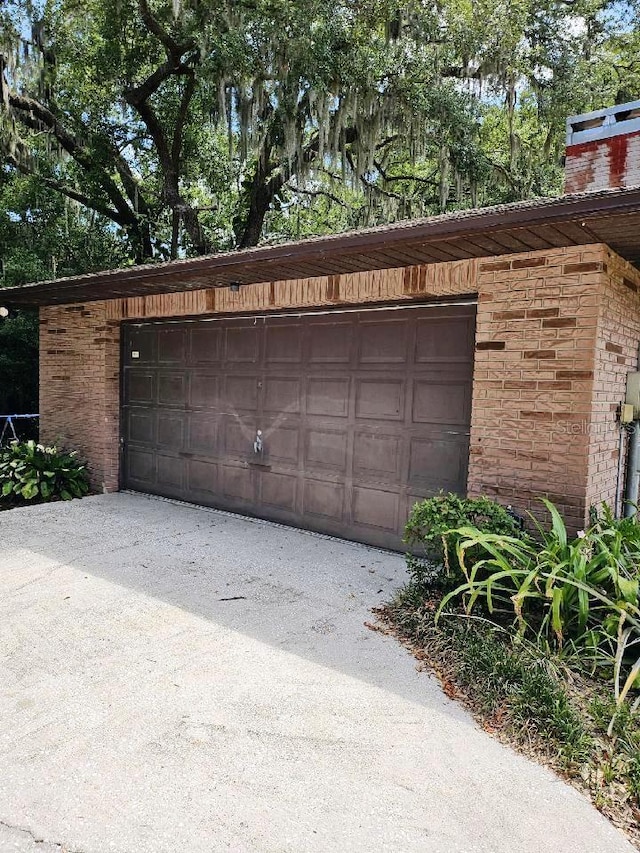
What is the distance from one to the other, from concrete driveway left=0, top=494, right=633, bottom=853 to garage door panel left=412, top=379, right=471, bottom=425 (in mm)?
1548

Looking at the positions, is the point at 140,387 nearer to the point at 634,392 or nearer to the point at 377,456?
the point at 377,456

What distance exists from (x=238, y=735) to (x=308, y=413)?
3450 mm

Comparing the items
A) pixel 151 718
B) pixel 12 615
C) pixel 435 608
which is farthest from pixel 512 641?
pixel 12 615

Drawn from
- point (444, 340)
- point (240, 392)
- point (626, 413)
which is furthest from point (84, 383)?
point (626, 413)

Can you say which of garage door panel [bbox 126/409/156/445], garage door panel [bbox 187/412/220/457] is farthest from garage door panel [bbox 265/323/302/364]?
garage door panel [bbox 126/409/156/445]

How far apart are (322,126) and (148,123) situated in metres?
3.97

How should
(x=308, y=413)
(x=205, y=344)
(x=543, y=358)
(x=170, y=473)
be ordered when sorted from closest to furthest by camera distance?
(x=543, y=358) < (x=308, y=413) < (x=205, y=344) < (x=170, y=473)

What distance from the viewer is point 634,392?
14.8ft

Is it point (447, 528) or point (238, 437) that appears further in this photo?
point (238, 437)

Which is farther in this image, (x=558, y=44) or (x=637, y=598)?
(x=558, y=44)

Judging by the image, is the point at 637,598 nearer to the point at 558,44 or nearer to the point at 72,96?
the point at 558,44

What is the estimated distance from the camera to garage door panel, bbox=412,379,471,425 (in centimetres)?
451

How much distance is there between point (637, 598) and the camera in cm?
290

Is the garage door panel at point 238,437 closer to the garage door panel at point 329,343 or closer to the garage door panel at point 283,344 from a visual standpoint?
the garage door panel at point 283,344
